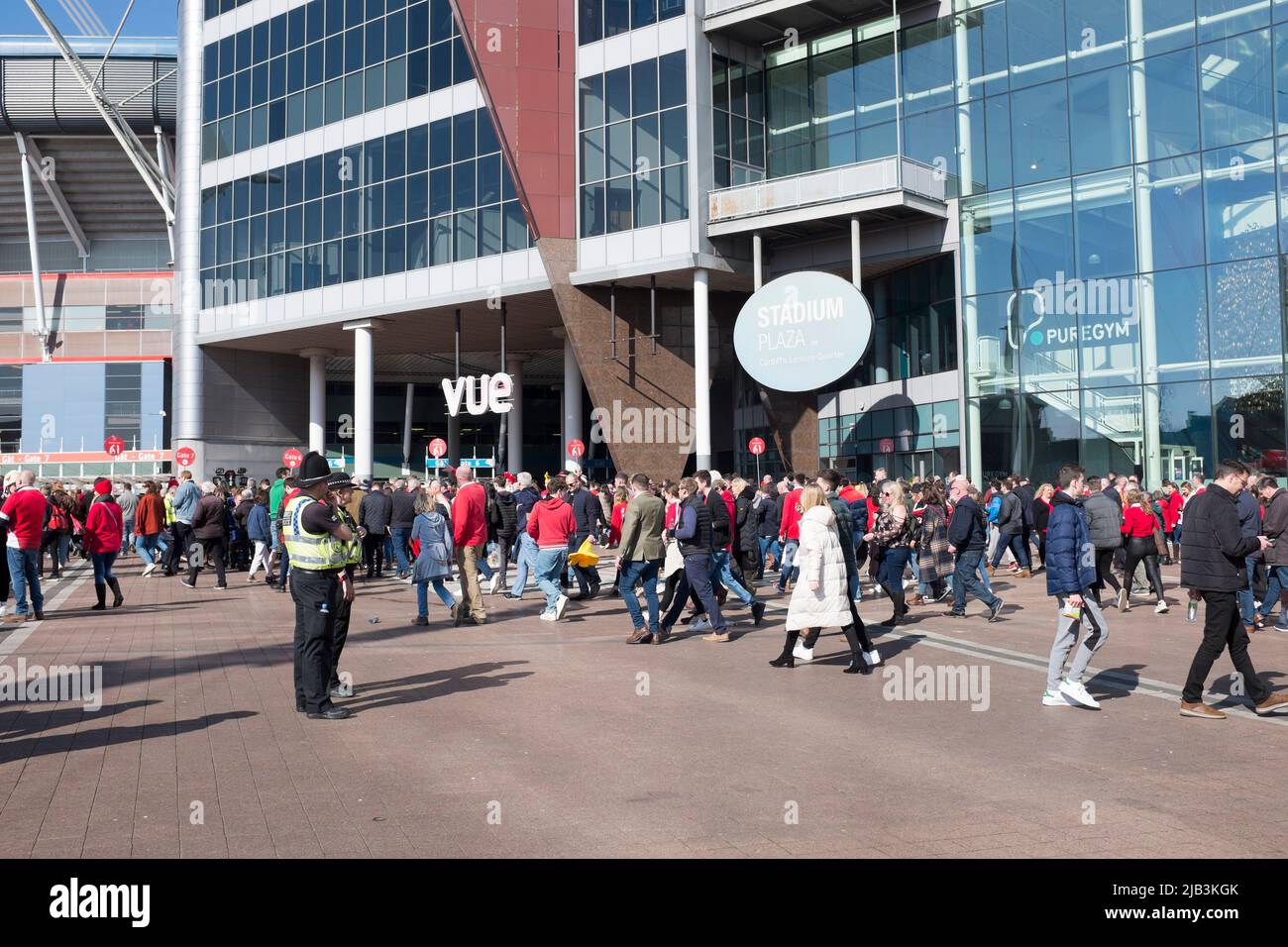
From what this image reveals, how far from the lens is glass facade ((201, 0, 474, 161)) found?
38.0 m

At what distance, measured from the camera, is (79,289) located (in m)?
60.9

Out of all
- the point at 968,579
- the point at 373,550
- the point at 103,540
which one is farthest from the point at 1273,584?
the point at 103,540

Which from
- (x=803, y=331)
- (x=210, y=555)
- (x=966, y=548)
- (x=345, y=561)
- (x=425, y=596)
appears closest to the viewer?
(x=345, y=561)

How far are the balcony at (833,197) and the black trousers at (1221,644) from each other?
23366 millimetres

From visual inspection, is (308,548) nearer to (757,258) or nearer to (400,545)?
(400,545)

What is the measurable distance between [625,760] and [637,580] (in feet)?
19.1

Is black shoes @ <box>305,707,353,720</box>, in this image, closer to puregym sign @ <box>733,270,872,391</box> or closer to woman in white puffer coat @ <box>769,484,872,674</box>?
woman in white puffer coat @ <box>769,484,872,674</box>

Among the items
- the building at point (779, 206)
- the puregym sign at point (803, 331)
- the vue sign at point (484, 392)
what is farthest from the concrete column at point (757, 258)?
the vue sign at point (484, 392)

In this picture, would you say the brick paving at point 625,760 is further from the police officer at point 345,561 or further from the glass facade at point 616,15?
the glass facade at point 616,15

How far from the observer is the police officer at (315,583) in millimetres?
8273

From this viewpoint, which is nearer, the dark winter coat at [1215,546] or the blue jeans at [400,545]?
the dark winter coat at [1215,546]

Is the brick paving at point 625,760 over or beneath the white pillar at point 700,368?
beneath

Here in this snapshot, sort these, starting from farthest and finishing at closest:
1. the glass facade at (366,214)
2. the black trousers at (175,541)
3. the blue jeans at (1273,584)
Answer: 1. the glass facade at (366,214)
2. the black trousers at (175,541)
3. the blue jeans at (1273,584)

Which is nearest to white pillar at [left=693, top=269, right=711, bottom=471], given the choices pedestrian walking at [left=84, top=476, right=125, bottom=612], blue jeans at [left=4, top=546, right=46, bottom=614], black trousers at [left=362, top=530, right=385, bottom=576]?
black trousers at [left=362, top=530, right=385, bottom=576]
